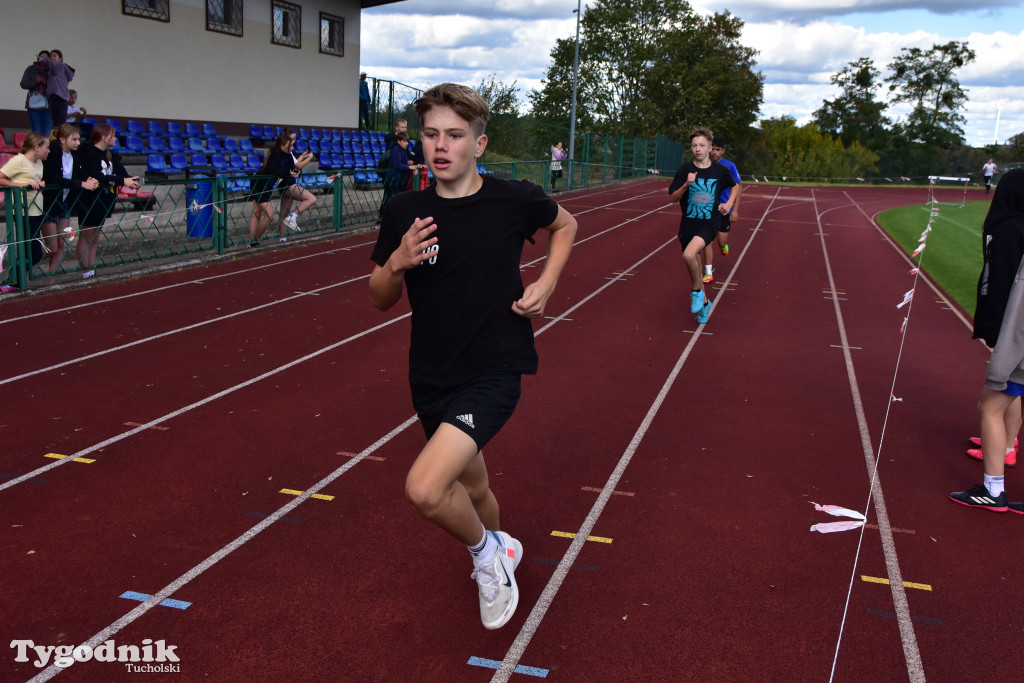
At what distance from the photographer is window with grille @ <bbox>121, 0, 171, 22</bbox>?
658 inches

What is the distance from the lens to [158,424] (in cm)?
576

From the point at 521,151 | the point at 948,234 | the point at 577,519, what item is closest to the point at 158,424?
the point at 577,519

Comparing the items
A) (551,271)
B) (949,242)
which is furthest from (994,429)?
(949,242)

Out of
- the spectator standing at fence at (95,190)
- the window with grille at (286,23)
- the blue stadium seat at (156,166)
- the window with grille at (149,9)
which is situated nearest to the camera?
the spectator standing at fence at (95,190)

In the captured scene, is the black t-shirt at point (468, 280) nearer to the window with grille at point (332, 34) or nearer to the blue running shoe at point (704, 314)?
the blue running shoe at point (704, 314)

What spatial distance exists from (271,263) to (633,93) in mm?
51594

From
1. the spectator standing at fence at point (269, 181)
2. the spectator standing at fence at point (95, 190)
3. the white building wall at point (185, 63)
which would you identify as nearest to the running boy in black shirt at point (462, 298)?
the spectator standing at fence at point (95, 190)

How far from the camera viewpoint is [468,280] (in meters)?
3.21

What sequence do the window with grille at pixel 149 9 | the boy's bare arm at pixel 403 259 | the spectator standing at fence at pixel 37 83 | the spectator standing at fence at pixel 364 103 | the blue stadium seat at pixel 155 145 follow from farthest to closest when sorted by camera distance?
the spectator standing at fence at pixel 364 103 → the window with grille at pixel 149 9 → the blue stadium seat at pixel 155 145 → the spectator standing at fence at pixel 37 83 → the boy's bare arm at pixel 403 259

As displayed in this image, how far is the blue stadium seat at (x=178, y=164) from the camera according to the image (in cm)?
1598

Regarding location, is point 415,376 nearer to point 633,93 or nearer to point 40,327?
point 40,327

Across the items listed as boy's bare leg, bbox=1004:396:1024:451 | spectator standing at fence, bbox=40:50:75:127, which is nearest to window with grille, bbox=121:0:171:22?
spectator standing at fence, bbox=40:50:75:127

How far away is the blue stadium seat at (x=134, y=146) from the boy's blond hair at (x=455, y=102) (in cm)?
1429

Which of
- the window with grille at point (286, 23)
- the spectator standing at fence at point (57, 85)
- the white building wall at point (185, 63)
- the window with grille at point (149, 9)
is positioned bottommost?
the spectator standing at fence at point (57, 85)
